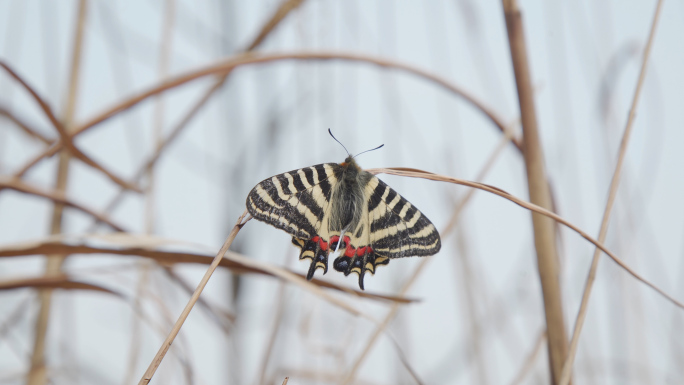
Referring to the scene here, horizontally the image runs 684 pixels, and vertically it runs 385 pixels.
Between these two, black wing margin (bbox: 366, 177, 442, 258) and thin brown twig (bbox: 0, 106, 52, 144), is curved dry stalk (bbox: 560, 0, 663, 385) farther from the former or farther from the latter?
thin brown twig (bbox: 0, 106, 52, 144)

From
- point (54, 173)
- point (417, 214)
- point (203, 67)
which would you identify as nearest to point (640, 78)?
point (417, 214)

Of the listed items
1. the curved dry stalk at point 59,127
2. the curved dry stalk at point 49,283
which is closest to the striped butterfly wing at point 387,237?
the curved dry stalk at point 49,283

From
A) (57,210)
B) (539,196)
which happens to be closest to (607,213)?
(539,196)

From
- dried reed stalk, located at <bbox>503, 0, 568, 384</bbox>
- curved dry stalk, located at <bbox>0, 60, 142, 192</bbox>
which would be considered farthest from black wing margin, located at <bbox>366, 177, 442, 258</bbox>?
curved dry stalk, located at <bbox>0, 60, 142, 192</bbox>

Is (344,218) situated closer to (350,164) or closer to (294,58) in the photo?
(350,164)

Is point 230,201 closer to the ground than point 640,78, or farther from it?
farther from it

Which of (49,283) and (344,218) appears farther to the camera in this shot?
(344,218)

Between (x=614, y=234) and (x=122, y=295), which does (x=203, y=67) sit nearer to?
(x=122, y=295)

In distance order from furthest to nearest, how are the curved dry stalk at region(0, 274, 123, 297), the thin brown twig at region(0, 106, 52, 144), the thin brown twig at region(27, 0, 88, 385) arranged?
the thin brown twig at region(0, 106, 52, 144)
the thin brown twig at region(27, 0, 88, 385)
the curved dry stalk at region(0, 274, 123, 297)
